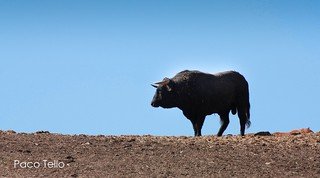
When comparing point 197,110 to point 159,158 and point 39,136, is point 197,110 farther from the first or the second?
point 159,158

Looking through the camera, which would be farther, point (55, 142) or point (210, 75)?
point (210, 75)

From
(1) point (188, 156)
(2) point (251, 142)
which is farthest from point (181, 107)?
(1) point (188, 156)

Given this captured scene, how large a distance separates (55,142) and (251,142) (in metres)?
4.79

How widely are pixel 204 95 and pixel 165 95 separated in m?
1.45

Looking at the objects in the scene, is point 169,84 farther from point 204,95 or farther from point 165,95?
point 204,95

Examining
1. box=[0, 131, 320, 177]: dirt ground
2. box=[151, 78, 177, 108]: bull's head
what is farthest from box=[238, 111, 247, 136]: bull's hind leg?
box=[0, 131, 320, 177]: dirt ground

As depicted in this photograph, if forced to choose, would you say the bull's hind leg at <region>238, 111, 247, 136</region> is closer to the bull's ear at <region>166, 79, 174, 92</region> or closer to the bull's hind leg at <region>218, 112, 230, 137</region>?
the bull's hind leg at <region>218, 112, 230, 137</region>

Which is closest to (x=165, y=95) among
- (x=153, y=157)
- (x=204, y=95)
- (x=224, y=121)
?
(x=204, y=95)

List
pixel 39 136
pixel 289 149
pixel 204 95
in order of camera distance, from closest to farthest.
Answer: pixel 289 149 → pixel 39 136 → pixel 204 95

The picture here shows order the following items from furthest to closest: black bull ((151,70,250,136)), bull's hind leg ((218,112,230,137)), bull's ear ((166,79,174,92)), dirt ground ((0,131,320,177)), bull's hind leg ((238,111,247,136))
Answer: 1. bull's hind leg ((218,112,230,137))
2. bull's hind leg ((238,111,247,136))
3. bull's ear ((166,79,174,92))
4. black bull ((151,70,250,136))
5. dirt ground ((0,131,320,177))

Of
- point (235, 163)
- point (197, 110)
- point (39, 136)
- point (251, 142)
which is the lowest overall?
point (235, 163)

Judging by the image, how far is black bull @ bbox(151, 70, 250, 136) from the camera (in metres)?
23.6

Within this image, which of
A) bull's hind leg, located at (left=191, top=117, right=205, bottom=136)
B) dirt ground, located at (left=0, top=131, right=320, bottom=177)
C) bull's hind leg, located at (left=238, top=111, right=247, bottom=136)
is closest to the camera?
dirt ground, located at (left=0, top=131, right=320, bottom=177)

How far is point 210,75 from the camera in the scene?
78.5 feet
